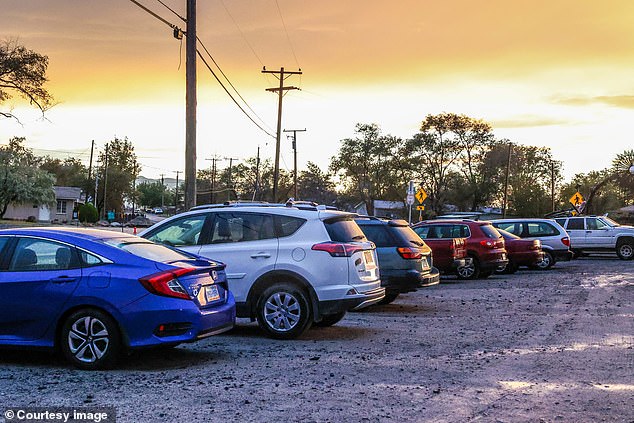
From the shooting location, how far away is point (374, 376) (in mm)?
7344

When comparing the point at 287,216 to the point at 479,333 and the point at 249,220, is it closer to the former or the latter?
the point at 249,220

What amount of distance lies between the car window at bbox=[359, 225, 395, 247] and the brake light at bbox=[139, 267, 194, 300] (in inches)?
256

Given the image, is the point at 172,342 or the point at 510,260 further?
the point at 510,260

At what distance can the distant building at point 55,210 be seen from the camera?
260ft

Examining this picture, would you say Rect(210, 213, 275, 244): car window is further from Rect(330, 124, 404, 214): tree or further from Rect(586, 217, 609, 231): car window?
Rect(330, 124, 404, 214): tree

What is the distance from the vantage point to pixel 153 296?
7.41m

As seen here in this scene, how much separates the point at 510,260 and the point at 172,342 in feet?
59.0

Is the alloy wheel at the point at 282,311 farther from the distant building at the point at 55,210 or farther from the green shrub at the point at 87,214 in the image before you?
the distant building at the point at 55,210

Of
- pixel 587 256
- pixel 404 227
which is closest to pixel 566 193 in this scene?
pixel 587 256

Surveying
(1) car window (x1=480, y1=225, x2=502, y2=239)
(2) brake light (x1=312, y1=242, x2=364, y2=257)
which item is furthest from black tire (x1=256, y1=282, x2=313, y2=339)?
(1) car window (x1=480, y1=225, x2=502, y2=239)

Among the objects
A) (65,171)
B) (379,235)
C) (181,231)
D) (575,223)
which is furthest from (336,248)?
(65,171)

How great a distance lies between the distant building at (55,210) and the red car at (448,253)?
6575 centimetres

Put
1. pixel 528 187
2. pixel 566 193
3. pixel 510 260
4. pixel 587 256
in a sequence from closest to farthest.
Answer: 1. pixel 510 260
2. pixel 587 256
3. pixel 528 187
4. pixel 566 193

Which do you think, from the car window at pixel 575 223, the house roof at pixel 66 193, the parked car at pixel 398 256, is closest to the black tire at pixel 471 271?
the parked car at pixel 398 256
